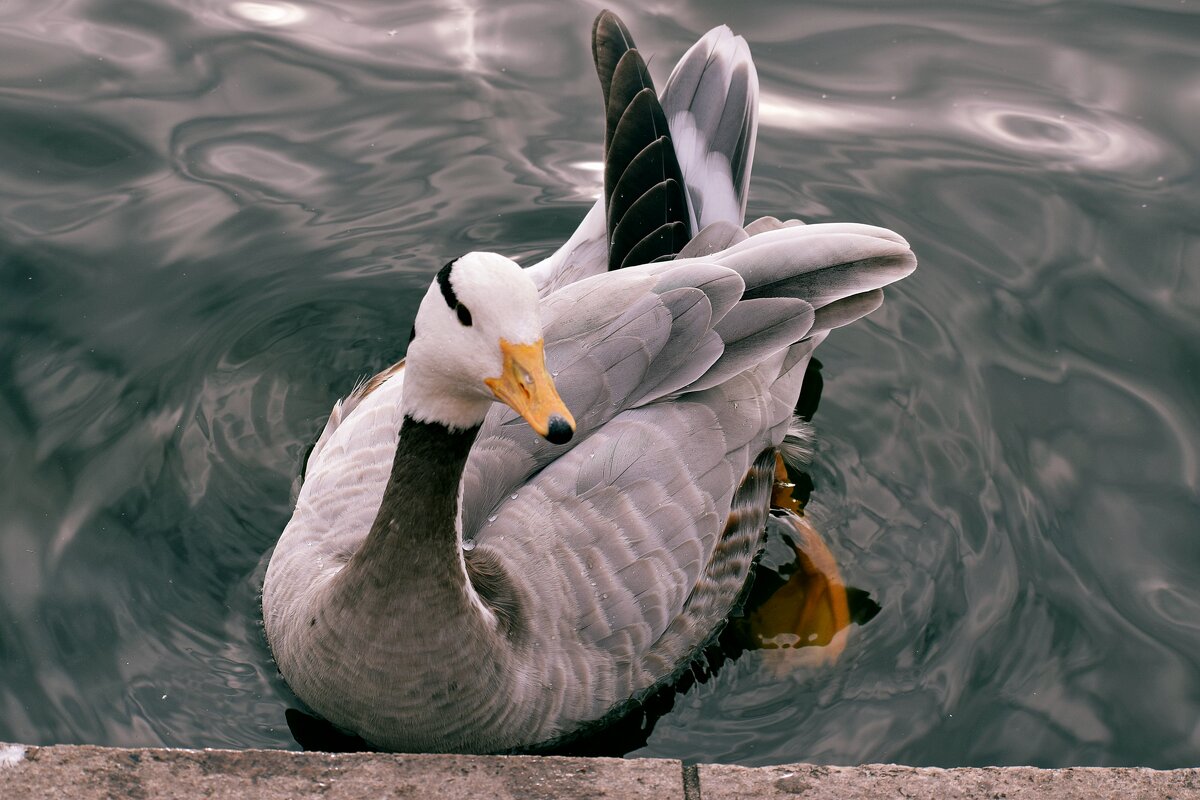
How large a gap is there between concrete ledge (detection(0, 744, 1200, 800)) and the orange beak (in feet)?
3.31

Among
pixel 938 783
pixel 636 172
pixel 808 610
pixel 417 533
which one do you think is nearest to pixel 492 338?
pixel 417 533

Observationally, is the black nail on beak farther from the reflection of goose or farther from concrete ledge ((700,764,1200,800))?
concrete ledge ((700,764,1200,800))

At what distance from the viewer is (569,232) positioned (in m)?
7.18

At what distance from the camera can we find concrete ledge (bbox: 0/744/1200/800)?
12.2 feet

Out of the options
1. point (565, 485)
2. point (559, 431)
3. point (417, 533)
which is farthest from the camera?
point (565, 485)

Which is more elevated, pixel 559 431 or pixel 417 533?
pixel 559 431

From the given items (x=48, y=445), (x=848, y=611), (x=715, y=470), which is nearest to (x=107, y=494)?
(x=48, y=445)

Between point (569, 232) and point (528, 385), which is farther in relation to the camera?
point (569, 232)

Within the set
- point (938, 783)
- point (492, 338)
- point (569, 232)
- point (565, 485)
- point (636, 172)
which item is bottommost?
point (938, 783)

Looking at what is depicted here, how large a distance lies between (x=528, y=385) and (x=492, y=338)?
165 millimetres

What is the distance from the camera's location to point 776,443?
5535 mm

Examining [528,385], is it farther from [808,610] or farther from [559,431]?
[808,610]

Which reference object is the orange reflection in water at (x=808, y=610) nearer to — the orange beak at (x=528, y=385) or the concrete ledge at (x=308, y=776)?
the concrete ledge at (x=308, y=776)

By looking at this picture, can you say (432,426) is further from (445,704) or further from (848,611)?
(848,611)
